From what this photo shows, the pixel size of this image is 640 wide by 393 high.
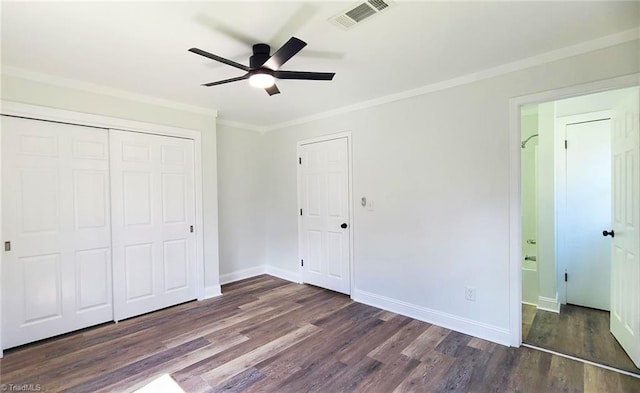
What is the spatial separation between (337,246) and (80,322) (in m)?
2.88

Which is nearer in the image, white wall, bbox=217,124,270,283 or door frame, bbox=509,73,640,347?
door frame, bbox=509,73,640,347

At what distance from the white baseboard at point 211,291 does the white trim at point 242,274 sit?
44 cm

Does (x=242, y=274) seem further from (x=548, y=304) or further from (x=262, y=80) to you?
(x=548, y=304)

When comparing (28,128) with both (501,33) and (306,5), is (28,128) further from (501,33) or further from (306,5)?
(501,33)

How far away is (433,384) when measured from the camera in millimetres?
2178

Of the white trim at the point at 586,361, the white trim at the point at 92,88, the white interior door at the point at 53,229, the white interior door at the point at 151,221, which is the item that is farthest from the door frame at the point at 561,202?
the white interior door at the point at 53,229

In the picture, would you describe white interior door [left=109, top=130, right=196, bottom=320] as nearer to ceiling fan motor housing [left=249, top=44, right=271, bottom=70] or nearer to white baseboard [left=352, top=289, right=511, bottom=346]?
ceiling fan motor housing [left=249, top=44, right=271, bottom=70]

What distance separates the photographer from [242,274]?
4758mm

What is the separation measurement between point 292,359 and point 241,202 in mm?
2794

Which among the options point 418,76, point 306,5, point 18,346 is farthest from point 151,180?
point 418,76

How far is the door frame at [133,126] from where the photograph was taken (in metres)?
2.70

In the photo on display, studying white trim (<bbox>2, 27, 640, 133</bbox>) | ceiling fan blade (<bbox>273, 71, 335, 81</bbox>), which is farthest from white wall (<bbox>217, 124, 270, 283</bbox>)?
ceiling fan blade (<bbox>273, 71, 335, 81</bbox>)

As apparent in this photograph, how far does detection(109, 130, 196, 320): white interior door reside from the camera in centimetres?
326

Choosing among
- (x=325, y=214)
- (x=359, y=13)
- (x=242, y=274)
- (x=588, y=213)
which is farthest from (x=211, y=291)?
(x=588, y=213)
